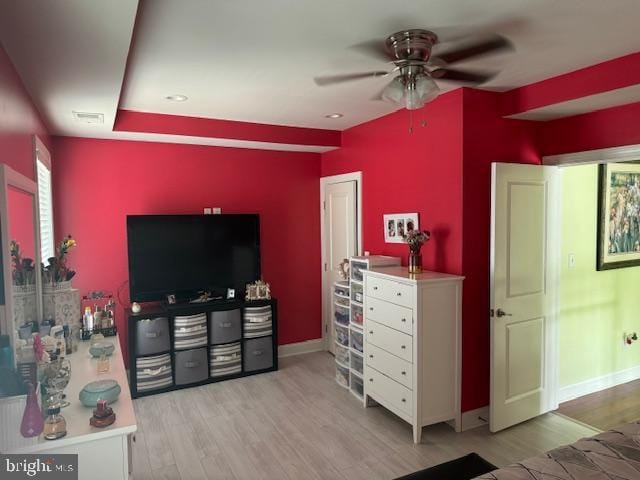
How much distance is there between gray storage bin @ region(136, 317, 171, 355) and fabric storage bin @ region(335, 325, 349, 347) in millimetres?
1632

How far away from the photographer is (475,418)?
3275 mm

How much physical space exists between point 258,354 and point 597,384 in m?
3.30

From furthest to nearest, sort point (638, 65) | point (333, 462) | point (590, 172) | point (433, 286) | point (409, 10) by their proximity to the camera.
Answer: point (590, 172) < point (433, 286) < point (333, 462) < point (638, 65) < point (409, 10)

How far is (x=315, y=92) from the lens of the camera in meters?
A: 3.15

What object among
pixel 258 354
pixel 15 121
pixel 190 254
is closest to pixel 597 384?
pixel 258 354

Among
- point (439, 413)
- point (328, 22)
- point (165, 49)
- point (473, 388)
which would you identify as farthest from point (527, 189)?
point (165, 49)

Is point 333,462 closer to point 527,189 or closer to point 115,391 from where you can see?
point 115,391

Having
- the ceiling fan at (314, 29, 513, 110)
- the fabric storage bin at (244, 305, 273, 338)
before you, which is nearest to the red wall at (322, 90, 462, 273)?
the ceiling fan at (314, 29, 513, 110)

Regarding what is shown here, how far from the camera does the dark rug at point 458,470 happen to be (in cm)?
206

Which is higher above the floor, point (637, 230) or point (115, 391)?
point (637, 230)

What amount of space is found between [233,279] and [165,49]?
2.57 meters

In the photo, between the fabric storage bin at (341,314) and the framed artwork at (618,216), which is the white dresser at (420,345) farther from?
the framed artwork at (618,216)

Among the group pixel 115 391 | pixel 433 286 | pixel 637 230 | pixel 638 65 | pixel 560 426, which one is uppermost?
pixel 638 65

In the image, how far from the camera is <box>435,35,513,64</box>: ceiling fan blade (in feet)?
7.03
